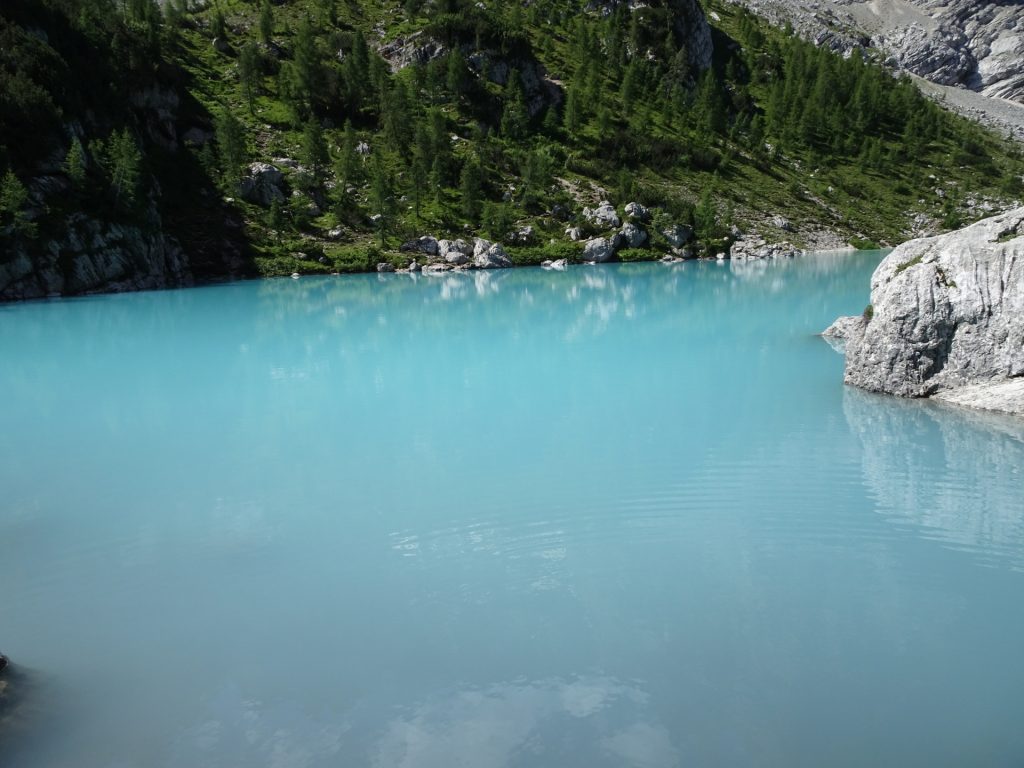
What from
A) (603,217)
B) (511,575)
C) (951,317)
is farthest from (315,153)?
(511,575)

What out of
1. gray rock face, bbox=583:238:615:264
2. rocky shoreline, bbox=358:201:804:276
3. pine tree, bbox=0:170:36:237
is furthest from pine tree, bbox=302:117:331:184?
pine tree, bbox=0:170:36:237

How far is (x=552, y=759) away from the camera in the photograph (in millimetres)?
6289

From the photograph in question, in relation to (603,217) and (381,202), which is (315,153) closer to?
(381,202)

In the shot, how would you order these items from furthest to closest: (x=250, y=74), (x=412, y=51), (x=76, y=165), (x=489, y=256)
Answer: (x=412, y=51) < (x=250, y=74) < (x=489, y=256) < (x=76, y=165)

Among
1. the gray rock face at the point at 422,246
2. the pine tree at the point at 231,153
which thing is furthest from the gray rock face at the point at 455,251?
the pine tree at the point at 231,153

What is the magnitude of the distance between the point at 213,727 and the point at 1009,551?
11259mm

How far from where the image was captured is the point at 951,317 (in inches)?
707

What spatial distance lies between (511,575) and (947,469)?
32.5 feet

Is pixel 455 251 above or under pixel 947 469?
above

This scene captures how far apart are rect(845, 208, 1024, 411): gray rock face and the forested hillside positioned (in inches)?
2173

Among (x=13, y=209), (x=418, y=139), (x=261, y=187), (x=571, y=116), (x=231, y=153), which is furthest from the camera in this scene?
(x=571, y=116)

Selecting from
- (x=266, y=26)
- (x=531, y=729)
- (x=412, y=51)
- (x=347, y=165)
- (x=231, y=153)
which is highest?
(x=266, y=26)

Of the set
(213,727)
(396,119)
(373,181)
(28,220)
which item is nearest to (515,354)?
(213,727)

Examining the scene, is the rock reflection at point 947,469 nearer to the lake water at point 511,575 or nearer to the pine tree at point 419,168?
the lake water at point 511,575
